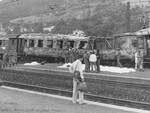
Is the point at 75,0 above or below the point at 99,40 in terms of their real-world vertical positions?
above

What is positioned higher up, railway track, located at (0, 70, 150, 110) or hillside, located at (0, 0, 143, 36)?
hillside, located at (0, 0, 143, 36)

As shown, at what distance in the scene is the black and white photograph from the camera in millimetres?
11812

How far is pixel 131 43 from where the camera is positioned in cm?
2623

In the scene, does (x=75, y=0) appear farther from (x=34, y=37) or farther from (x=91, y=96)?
(x=91, y=96)

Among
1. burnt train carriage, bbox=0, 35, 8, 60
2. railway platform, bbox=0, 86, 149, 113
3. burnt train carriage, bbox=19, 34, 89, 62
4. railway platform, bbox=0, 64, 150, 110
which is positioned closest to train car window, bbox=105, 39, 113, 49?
burnt train carriage, bbox=19, 34, 89, 62

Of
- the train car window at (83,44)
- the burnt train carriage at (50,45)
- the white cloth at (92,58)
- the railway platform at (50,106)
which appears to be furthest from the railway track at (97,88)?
the train car window at (83,44)

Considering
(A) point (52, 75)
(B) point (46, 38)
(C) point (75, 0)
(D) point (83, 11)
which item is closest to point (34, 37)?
(B) point (46, 38)

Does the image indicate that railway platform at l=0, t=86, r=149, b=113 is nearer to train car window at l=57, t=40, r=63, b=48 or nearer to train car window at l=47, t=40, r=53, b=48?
A: train car window at l=57, t=40, r=63, b=48

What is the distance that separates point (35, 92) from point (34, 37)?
1728cm

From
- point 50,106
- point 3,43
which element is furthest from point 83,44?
point 50,106

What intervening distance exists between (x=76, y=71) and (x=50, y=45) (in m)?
20.0

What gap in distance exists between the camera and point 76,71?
11789mm

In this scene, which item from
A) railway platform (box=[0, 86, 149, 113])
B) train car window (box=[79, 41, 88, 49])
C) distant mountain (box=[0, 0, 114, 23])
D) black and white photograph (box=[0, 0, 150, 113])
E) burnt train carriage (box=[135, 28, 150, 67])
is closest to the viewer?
railway platform (box=[0, 86, 149, 113])

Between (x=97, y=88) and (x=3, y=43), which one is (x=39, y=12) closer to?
(x=3, y=43)
